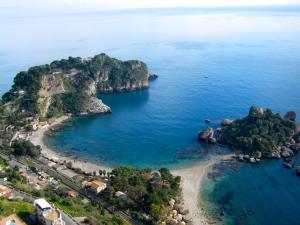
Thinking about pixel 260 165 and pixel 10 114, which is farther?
pixel 10 114

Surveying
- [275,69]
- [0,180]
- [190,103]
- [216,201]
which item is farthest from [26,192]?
[275,69]

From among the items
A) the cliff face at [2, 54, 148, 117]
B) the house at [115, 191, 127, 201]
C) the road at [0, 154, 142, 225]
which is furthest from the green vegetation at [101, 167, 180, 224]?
the cliff face at [2, 54, 148, 117]

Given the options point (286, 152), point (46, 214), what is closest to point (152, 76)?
point (286, 152)

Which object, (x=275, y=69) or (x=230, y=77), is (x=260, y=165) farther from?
(x=275, y=69)

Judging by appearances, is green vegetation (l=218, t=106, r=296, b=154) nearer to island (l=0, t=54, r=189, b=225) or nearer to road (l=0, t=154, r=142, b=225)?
island (l=0, t=54, r=189, b=225)

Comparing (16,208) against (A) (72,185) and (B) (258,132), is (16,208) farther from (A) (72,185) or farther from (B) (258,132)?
(B) (258,132)

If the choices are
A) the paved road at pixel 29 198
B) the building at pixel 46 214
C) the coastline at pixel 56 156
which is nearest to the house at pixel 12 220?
the building at pixel 46 214

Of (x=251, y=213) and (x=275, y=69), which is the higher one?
(x=275, y=69)
